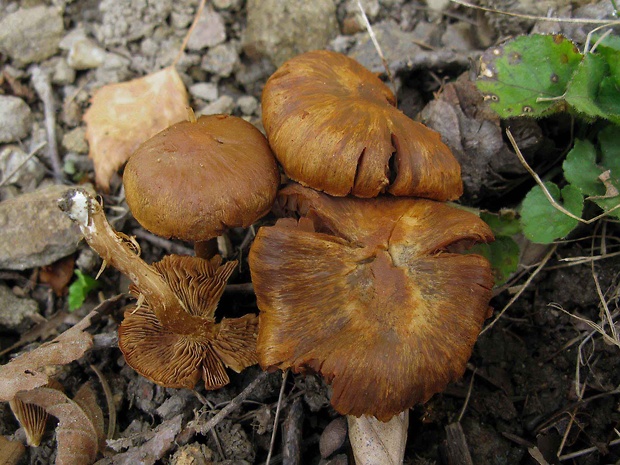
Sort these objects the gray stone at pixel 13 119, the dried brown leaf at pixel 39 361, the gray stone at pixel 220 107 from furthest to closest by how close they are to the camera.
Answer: the gray stone at pixel 220 107 < the gray stone at pixel 13 119 < the dried brown leaf at pixel 39 361

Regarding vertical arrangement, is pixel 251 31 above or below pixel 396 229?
above

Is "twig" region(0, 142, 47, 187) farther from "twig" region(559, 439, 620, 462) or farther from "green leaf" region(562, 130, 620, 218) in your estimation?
"twig" region(559, 439, 620, 462)

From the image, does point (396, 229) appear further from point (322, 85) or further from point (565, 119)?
point (565, 119)

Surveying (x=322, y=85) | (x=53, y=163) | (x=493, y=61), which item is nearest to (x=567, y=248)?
(x=493, y=61)

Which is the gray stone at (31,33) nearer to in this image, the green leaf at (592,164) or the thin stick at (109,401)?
the thin stick at (109,401)

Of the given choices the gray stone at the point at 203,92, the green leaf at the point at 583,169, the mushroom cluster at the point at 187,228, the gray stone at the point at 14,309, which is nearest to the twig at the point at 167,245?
the mushroom cluster at the point at 187,228

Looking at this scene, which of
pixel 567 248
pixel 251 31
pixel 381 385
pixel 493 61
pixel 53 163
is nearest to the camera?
pixel 381 385

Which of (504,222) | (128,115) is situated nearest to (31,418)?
(128,115)
